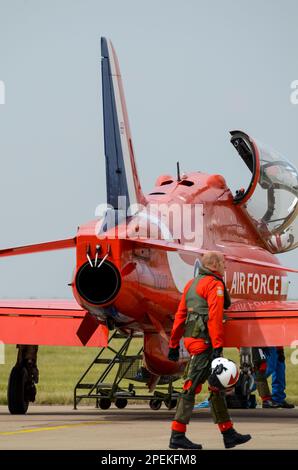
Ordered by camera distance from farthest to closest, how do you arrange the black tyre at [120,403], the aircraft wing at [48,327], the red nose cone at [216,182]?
1. the black tyre at [120,403]
2. the red nose cone at [216,182]
3. the aircraft wing at [48,327]

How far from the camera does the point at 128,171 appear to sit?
723 inches

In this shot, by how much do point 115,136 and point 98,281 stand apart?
2.34 m

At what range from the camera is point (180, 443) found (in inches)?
516

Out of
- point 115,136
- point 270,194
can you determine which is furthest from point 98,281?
point 270,194

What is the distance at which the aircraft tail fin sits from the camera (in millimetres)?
18094

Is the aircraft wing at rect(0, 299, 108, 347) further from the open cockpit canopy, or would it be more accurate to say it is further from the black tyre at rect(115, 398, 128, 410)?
the open cockpit canopy

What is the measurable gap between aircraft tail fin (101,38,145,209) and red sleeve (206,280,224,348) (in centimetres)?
458

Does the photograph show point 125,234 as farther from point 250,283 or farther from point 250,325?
point 250,283

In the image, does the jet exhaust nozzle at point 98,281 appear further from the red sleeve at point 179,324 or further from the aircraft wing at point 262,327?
the red sleeve at point 179,324

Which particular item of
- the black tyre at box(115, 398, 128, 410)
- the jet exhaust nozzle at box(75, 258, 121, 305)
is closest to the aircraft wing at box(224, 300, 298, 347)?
the jet exhaust nozzle at box(75, 258, 121, 305)

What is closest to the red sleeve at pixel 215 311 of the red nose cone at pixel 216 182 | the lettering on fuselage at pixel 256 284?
the lettering on fuselage at pixel 256 284

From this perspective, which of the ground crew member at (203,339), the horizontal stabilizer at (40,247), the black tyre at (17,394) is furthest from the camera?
the black tyre at (17,394)

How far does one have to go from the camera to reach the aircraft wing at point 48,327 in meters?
19.1
